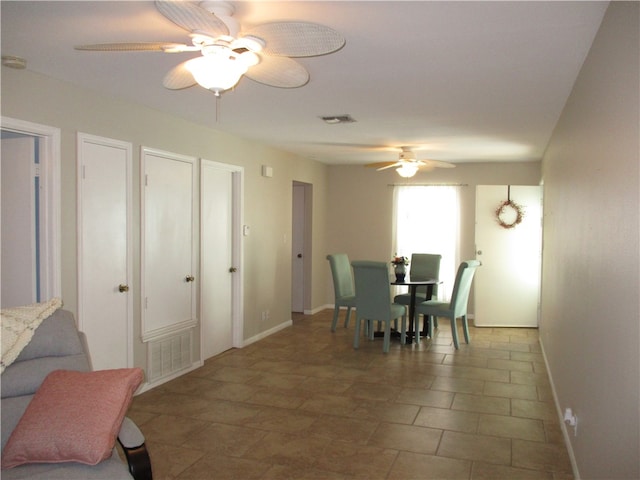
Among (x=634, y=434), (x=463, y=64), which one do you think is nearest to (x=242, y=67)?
(x=463, y=64)

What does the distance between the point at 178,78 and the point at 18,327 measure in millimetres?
1402

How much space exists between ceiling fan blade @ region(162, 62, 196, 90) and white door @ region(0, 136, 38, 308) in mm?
1358

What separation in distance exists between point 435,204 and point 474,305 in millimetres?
1626

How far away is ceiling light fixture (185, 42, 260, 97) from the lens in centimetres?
227

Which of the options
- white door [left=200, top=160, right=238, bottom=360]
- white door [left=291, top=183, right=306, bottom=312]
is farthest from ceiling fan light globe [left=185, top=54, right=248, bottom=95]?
white door [left=291, top=183, right=306, bottom=312]

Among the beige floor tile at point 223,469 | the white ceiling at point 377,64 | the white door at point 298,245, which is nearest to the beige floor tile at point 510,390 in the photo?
the beige floor tile at point 223,469

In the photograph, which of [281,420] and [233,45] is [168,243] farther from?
[233,45]

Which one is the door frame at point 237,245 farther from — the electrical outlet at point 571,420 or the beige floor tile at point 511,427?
the electrical outlet at point 571,420

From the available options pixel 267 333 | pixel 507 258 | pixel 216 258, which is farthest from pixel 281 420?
pixel 507 258

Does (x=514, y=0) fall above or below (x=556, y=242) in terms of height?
above

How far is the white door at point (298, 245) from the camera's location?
26.8 feet

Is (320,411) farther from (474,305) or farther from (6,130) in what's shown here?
(474,305)

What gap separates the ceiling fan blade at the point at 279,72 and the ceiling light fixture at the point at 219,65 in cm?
7

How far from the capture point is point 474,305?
7559mm
